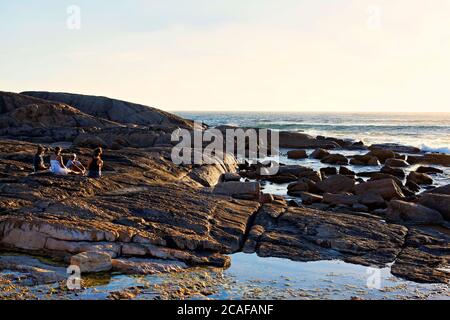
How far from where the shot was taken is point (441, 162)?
4000 cm

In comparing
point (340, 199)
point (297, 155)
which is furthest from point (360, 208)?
point (297, 155)

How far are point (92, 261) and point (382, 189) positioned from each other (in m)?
13.7

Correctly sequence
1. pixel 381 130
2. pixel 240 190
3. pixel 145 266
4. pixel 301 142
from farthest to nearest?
1. pixel 381 130
2. pixel 301 142
3. pixel 240 190
4. pixel 145 266

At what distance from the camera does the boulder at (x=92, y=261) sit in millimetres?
9723

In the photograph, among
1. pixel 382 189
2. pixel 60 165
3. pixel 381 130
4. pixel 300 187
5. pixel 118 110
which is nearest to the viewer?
pixel 60 165

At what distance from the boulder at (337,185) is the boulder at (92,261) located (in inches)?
557

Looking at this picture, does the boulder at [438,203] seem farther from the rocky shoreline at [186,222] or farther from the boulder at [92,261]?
the boulder at [92,261]

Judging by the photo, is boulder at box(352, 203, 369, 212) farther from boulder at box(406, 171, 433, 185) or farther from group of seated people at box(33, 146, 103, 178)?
boulder at box(406, 171, 433, 185)

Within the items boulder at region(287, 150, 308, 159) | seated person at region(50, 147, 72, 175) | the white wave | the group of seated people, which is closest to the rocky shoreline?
the group of seated people

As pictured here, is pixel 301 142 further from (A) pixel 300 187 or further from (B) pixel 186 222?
(B) pixel 186 222

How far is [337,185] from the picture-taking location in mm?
22359

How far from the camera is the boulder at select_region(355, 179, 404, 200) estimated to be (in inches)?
791
